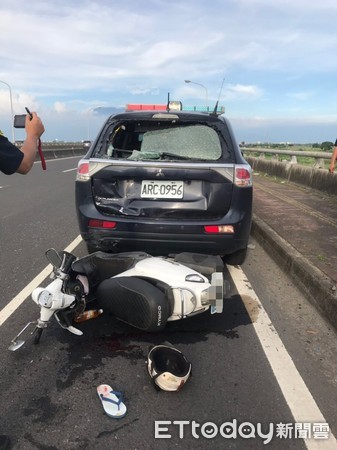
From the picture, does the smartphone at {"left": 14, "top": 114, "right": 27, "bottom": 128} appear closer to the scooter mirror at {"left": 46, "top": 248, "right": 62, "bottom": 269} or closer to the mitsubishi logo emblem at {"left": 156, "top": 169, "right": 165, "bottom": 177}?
the scooter mirror at {"left": 46, "top": 248, "right": 62, "bottom": 269}

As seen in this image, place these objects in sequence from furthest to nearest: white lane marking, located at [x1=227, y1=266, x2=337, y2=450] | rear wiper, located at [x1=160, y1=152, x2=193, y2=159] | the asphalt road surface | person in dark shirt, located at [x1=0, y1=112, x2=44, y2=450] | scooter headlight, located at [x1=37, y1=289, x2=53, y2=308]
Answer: rear wiper, located at [x1=160, y1=152, x2=193, y2=159]
scooter headlight, located at [x1=37, y1=289, x2=53, y2=308]
white lane marking, located at [x1=227, y1=266, x2=337, y2=450]
the asphalt road surface
person in dark shirt, located at [x1=0, y1=112, x2=44, y2=450]

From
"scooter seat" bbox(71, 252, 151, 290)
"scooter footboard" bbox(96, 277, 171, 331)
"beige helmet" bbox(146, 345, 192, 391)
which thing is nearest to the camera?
"beige helmet" bbox(146, 345, 192, 391)

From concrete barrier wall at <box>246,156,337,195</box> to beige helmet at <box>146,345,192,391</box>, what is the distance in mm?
7558

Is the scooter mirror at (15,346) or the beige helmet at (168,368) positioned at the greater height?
the beige helmet at (168,368)

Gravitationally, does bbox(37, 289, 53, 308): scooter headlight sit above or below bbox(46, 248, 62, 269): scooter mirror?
below

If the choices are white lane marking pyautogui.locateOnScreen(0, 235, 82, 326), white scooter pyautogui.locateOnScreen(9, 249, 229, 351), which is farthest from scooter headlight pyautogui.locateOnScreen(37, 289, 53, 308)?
white lane marking pyautogui.locateOnScreen(0, 235, 82, 326)

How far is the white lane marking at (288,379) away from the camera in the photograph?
2.30 metres

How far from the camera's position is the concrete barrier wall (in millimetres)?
9523

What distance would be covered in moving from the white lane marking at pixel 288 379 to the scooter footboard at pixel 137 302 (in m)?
0.81

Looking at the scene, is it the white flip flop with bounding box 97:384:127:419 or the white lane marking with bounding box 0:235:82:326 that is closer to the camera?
the white flip flop with bounding box 97:384:127:419

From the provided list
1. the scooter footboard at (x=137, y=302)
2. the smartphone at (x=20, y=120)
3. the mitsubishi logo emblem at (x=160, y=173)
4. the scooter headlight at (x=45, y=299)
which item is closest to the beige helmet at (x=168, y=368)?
the scooter footboard at (x=137, y=302)

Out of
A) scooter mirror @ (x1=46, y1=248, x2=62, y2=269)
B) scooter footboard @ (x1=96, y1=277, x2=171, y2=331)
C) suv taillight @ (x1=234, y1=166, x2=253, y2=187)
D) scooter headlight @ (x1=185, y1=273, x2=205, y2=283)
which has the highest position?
suv taillight @ (x1=234, y1=166, x2=253, y2=187)

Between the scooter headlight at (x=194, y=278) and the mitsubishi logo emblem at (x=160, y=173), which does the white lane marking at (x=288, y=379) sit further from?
the mitsubishi logo emblem at (x=160, y=173)

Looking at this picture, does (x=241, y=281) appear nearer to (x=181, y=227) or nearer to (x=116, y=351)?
(x=181, y=227)
